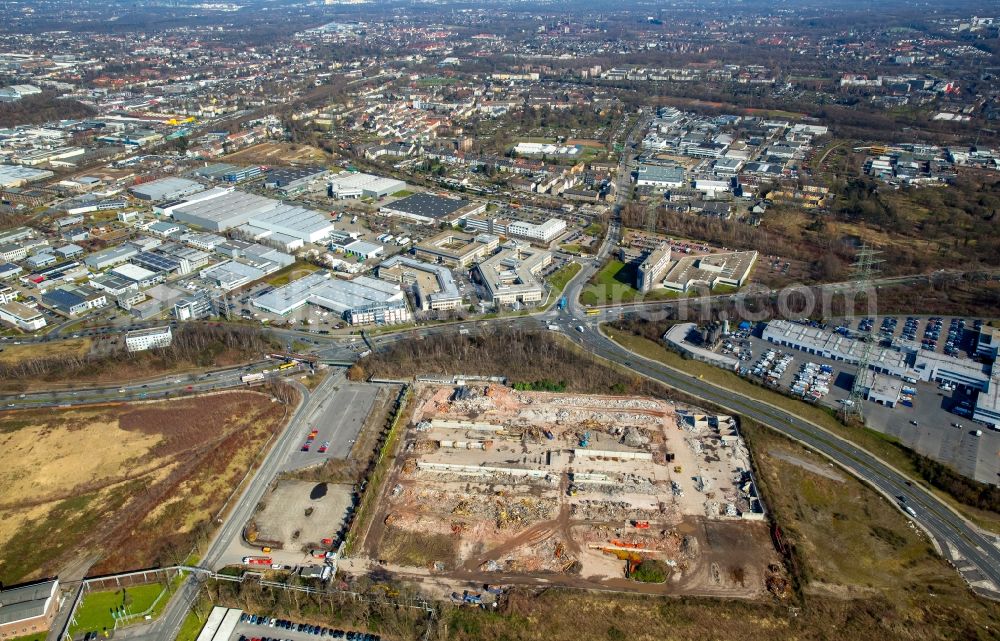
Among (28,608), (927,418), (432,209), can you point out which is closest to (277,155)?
(432,209)

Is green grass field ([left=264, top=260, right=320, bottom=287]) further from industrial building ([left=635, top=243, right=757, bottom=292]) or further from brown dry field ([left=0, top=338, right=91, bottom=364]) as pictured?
industrial building ([left=635, top=243, right=757, bottom=292])

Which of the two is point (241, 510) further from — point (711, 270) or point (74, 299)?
point (711, 270)

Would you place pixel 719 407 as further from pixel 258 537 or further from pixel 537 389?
pixel 258 537

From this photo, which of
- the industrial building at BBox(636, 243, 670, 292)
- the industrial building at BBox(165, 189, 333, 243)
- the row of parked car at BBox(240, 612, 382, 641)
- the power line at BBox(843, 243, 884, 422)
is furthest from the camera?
the industrial building at BBox(165, 189, 333, 243)

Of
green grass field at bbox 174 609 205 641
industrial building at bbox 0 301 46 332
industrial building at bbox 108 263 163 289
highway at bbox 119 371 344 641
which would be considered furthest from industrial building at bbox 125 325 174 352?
green grass field at bbox 174 609 205 641

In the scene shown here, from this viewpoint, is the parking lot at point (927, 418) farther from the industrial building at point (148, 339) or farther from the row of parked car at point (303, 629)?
the industrial building at point (148, 339)

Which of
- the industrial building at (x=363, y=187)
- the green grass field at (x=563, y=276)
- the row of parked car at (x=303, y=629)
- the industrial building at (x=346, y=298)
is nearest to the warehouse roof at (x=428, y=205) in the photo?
the industrial building at (x=363, y=187)
